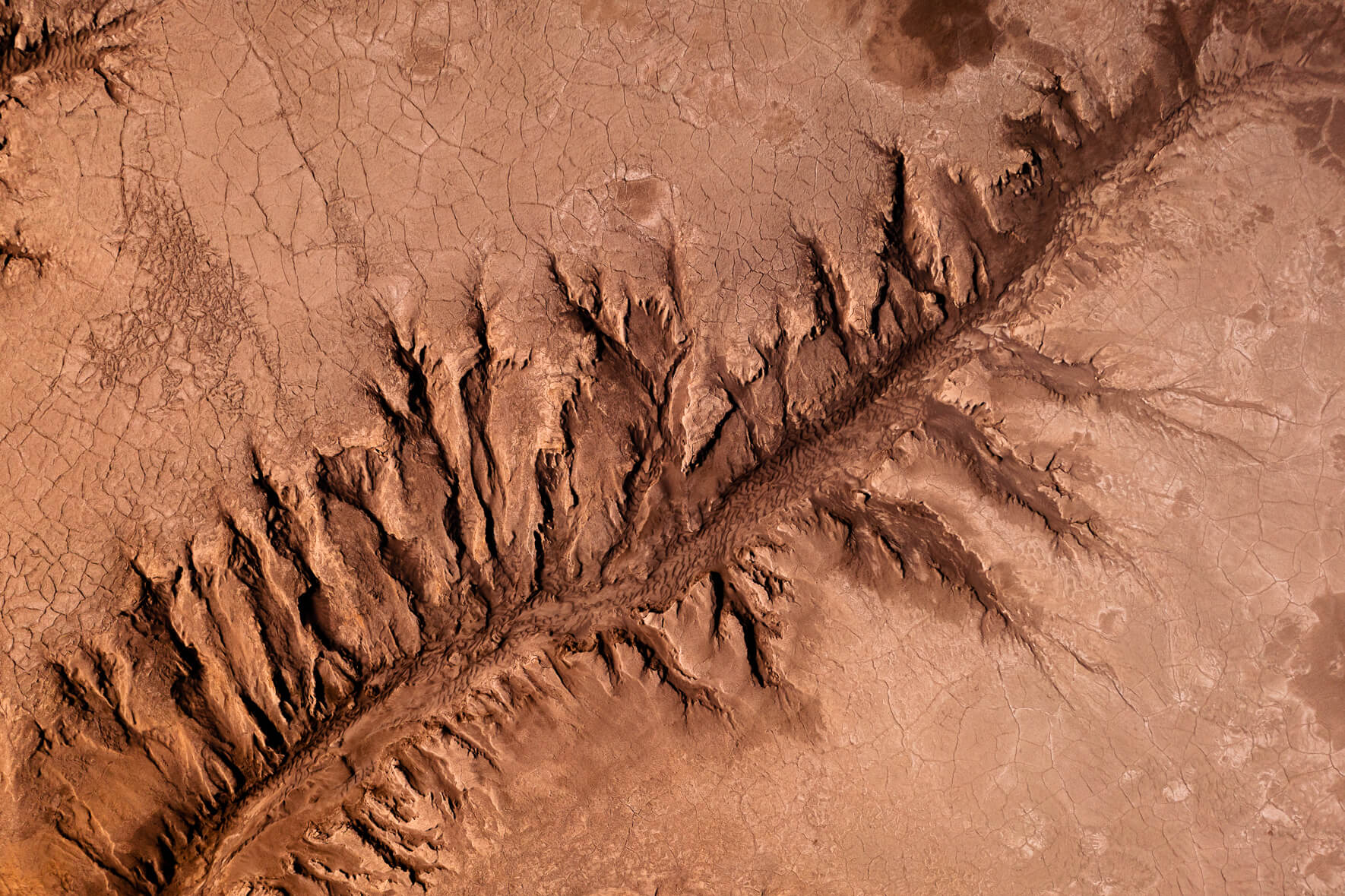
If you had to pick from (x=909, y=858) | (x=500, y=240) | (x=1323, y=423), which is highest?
(x=500, y=240)

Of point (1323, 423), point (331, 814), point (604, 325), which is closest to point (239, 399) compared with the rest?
point (604, 325)

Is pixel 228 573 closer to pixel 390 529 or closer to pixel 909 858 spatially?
pixel 390 529

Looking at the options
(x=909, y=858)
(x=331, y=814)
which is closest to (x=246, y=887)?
(x=331, y=814)

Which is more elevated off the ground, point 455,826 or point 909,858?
point 455,826

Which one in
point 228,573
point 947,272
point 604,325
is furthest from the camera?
point 947,272

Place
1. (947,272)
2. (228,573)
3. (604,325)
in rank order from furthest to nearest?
(947,272)
(604,325)
(228,573)

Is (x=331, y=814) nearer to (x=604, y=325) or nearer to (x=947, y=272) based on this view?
(x=604, y=325)

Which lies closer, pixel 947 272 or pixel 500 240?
pixel 500 240
